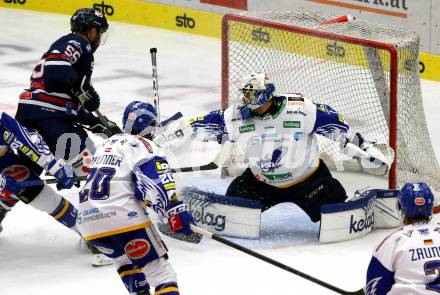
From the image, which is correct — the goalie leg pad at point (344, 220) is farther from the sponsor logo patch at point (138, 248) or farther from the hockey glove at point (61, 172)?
the sponsor logo patch at point (138, 248)

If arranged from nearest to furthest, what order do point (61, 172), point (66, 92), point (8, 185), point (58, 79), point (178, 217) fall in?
point (178, 217)
point (61, 172)
point (8, 185)
point (58, 79)
point (66, 92)

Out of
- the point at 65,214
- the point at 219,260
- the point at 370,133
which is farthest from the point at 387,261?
the point at 370,133

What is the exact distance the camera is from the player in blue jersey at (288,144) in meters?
6.23

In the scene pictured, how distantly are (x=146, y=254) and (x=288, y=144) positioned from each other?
1.55 m

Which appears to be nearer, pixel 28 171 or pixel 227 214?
pixel 28 171

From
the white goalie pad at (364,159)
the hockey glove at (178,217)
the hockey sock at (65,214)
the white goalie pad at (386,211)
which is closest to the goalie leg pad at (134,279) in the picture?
the hockey glove at (178,217)

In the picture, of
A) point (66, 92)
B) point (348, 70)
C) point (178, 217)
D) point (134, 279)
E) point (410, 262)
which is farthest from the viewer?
point (348, 70)

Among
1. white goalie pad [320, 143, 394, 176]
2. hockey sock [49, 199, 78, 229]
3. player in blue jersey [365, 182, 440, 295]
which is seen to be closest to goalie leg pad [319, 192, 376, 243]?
white goalie pad [320, 143, 394, 176]

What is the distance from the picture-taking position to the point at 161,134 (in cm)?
671

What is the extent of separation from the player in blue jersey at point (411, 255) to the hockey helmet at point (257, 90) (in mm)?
2109

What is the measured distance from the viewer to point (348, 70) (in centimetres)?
741

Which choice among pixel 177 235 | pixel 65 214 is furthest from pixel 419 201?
pixel 65 214

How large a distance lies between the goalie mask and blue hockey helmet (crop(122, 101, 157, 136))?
1.08 m

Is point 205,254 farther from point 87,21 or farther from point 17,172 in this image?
point 87,21
